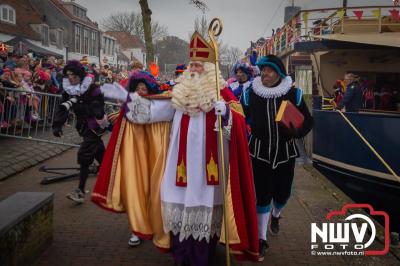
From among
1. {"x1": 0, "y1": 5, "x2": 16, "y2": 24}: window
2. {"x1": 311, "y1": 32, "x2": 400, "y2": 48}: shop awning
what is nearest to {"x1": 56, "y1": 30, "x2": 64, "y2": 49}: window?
{"x1": 0, "y1": 5, "x2": 16, "y2": 24}: window

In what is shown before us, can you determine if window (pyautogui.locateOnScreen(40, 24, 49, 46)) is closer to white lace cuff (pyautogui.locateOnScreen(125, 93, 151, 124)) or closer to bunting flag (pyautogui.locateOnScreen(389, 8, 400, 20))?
bunting flag (pyautogui.locateOnScreen(389, 8, 400, 20))

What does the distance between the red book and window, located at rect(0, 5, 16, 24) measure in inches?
1166

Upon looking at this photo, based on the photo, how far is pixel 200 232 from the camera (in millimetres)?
3521

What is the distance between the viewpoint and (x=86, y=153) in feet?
18.1

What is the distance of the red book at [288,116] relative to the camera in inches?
160

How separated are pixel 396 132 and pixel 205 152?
13.6 feet

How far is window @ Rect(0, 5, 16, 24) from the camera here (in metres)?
29.0

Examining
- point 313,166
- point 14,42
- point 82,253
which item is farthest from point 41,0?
point 82,253

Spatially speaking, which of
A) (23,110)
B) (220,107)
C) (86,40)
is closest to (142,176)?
(220,107)

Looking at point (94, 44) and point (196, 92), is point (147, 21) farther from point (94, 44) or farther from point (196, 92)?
point (94, 44)

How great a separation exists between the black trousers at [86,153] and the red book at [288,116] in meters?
2.74

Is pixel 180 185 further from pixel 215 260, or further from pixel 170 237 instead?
pixel 215 260

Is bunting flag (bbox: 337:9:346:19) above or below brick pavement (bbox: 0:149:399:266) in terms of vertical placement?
above

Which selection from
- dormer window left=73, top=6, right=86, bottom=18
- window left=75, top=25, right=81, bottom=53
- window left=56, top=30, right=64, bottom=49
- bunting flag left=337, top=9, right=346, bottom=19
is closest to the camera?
bunting flag left=337, top=9, right=346, bottom=19
